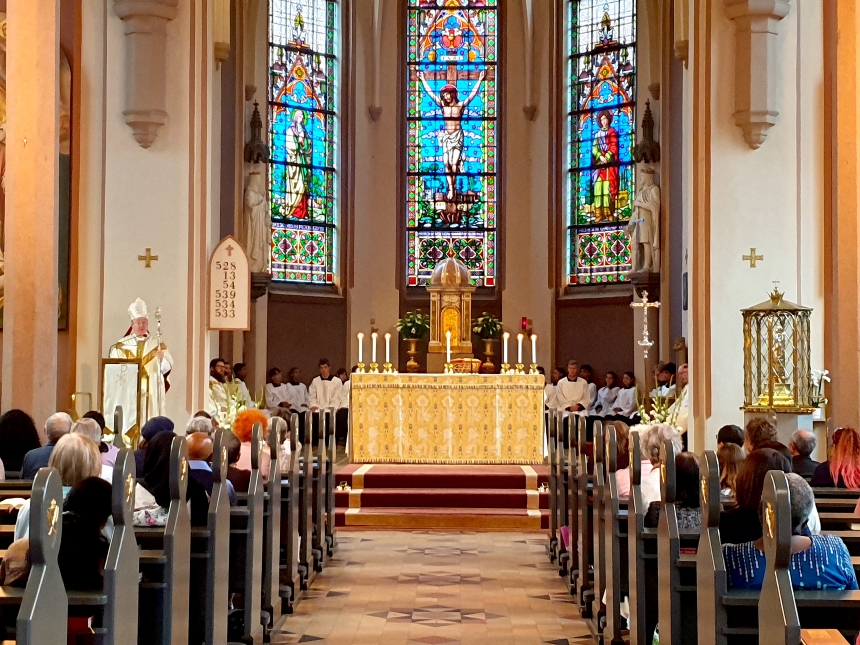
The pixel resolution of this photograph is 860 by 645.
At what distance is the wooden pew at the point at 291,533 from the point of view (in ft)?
23.0

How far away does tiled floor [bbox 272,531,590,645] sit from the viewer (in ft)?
20.5

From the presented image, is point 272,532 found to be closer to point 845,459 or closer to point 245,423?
point 245,423

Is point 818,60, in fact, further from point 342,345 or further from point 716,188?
point 342,345

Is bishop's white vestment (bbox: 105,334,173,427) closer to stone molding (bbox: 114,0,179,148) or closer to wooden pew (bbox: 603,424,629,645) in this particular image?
stone molding (bbox: 114,0,179,148)

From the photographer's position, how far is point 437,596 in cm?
730

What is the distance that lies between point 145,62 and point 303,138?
6.06 metres

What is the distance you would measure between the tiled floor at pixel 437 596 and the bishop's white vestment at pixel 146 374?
2.09 metres

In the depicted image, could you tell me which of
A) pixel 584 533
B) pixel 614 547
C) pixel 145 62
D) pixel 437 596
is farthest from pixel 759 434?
pixel 145 62

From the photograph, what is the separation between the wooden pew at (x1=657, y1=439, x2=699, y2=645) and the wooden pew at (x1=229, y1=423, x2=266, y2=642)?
82.6 inches

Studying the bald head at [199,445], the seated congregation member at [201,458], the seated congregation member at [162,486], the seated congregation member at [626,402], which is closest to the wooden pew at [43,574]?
the seated congregation member at [162,486]

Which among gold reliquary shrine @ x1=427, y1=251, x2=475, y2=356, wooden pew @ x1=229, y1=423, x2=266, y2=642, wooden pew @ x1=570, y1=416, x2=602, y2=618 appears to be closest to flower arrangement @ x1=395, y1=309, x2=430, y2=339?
gold reliquary shrine @ x1=427, y1=251, x2=475, y2=356

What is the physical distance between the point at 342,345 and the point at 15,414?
10.9 meters

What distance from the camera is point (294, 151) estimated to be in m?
17.8

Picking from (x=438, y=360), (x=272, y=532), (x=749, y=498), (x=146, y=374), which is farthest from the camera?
(x=438, y=360)
